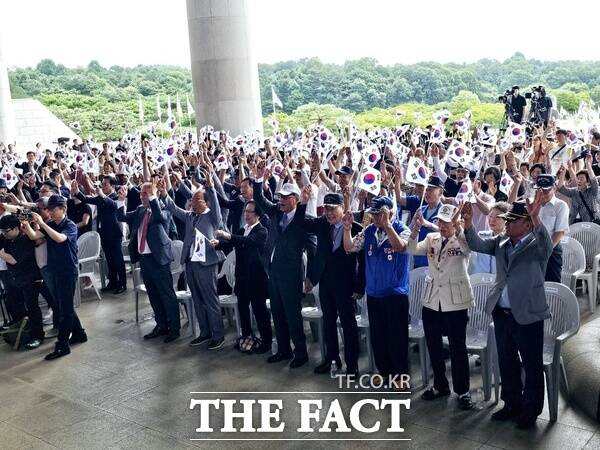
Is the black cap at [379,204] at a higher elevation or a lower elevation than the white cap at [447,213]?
higher

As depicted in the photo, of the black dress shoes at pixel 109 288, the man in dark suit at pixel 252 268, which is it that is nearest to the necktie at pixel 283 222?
the man in dark suit at pixel 252 268

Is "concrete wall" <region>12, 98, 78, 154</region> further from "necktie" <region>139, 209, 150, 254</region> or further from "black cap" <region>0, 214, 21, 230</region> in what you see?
"necktie" <region>139, 209, 150, 254</region>

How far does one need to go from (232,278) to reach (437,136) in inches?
211

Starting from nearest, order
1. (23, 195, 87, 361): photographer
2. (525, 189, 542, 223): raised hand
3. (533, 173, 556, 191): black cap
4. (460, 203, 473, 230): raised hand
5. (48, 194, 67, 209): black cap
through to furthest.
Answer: (525, 189, 542, 223): raised hand → (460, 203, 473, 230): raised hand → (533, 173, 556, 191): black cap → (23, 195, 87, 361): photographer → (48, 194, 67, 209): black cap

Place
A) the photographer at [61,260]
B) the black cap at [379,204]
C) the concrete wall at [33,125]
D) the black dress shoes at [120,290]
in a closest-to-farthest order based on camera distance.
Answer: the black cap at [379,204], the photographer at [61,260], the black dress shoes at [120,290], the concrete wall at [33,125]

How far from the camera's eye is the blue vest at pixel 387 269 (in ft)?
21.2


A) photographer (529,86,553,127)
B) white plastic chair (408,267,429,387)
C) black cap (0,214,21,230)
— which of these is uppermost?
photographer (529,86,553,127)

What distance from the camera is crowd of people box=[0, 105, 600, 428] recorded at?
5.88 m

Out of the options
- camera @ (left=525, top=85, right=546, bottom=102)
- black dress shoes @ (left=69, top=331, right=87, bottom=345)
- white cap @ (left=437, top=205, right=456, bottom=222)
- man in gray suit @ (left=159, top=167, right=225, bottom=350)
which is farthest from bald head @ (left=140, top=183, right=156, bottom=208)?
camera @ (left=525, top=85, right=546, bottom=102)

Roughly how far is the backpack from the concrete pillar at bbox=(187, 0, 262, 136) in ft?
48.6

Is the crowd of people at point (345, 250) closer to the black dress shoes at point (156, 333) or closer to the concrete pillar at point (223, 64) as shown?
the black dress shoes at point (156, 333)

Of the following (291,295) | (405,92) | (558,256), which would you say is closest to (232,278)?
(291,295)

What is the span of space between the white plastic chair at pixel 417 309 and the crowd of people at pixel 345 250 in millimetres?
201

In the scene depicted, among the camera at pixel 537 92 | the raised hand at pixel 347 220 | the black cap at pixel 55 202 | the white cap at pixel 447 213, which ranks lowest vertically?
the raised hand at pixel 347 220
